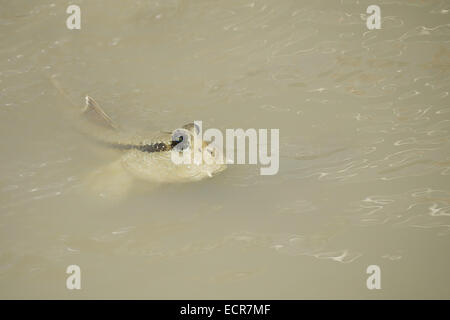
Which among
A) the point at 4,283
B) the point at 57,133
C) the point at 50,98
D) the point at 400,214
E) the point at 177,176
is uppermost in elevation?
the point at 50,98

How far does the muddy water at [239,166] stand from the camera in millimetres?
2910

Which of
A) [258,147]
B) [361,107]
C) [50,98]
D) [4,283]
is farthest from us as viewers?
[50,98]

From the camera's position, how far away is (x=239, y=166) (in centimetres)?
335

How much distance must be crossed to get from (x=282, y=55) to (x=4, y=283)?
3.11 meters

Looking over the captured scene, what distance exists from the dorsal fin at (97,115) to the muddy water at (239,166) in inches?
9.3

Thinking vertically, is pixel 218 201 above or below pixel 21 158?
below

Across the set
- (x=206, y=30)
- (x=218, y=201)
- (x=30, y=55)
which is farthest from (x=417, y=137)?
(x=30, y=55)

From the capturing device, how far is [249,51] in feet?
14.1

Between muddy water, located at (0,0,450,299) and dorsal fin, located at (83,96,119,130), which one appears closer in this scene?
muddy water, located at (0,0,450,299)

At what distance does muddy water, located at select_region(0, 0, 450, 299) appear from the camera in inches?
115

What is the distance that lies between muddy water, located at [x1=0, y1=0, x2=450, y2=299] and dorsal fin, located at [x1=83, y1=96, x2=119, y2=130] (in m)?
0.24

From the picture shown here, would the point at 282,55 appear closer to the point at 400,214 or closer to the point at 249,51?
the point at 249,51

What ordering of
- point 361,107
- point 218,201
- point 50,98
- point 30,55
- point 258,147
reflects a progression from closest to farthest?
1. point 218,201
2. point 258,147
3. point 361,107
4. point 50,98
5. point 30,55

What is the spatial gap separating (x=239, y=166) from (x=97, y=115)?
4.02 feet
